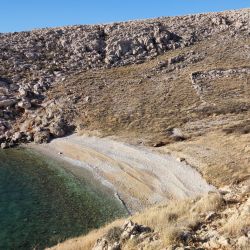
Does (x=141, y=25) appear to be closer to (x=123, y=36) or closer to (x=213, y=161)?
(x=123, y=36)

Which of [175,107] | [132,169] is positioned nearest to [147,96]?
[175,107]

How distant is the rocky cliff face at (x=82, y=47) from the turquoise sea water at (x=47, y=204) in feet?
62.1

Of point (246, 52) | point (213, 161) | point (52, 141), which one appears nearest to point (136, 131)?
point (52, 141)

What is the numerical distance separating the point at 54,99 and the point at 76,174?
73.3 feet

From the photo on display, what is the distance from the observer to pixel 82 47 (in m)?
75.1

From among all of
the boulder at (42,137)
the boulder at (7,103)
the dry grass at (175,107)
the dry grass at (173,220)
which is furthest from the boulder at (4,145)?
the dry grass at (173,220)

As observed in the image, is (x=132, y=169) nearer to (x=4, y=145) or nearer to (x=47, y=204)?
(x=47, y=204)

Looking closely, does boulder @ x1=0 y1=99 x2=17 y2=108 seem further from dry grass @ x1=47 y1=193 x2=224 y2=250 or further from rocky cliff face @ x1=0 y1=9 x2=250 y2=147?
dry grass @ x1=47 y1=193 x2=224 y2=250

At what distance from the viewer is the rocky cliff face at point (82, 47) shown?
208 feet

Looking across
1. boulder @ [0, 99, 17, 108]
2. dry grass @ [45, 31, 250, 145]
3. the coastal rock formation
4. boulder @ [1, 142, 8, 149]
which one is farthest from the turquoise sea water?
boulder @ [0, 99, 17, 108]

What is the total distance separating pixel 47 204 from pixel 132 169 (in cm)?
969

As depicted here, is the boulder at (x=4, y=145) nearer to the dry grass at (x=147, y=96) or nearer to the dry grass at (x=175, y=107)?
the dry grass at (x=175, y=107)

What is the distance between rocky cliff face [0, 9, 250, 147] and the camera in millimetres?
63500

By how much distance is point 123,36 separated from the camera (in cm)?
7681
